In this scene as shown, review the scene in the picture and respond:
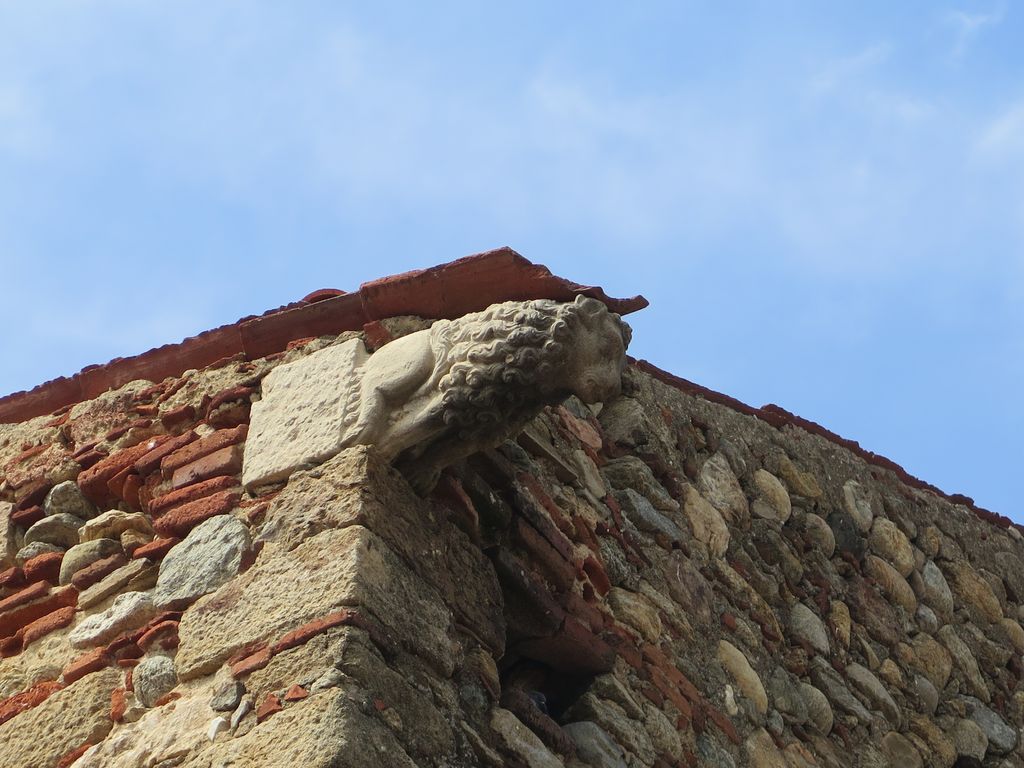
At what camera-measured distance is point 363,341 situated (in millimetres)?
4609

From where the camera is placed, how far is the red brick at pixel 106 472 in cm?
471

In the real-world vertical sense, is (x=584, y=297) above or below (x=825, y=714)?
above

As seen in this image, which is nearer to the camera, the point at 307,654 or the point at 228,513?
the point at 307,654

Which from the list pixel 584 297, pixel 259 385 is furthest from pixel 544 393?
pixel 259 385

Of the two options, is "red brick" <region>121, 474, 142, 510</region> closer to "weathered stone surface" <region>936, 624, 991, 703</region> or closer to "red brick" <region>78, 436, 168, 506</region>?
"red brick" <region>78, 436, 168, 506</region>

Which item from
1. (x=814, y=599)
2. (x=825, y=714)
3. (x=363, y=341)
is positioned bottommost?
(x=825, y=714)

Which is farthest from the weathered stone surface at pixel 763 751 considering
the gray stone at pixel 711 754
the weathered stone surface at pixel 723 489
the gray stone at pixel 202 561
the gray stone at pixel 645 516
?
the gray stone at pixel 202 561

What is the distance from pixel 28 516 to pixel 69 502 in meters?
0.13

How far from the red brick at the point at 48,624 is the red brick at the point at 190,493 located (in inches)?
13.0

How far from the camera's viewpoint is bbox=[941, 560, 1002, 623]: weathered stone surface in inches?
268

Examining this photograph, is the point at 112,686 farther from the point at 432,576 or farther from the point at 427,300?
the point at 427,300

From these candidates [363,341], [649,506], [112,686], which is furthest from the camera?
[649,506]

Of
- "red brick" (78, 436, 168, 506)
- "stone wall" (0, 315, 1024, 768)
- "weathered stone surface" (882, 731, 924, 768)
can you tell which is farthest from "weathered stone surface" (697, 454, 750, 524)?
"red brick" (78, 436, 168, 506)

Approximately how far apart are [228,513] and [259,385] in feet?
1.77
